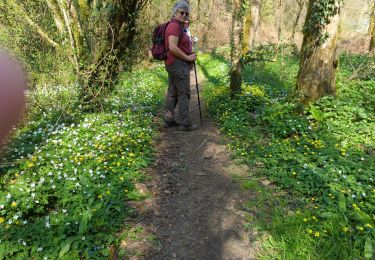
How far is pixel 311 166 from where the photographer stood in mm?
4672

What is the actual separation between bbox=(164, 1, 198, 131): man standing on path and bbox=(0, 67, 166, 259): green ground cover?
2.51ft

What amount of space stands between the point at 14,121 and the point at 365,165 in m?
5.08

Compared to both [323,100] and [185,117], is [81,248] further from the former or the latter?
[323,100]

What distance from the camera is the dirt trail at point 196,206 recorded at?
3482 mm

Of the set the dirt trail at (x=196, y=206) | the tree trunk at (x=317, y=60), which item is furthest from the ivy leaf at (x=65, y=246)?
the tree trunk at (x=317, y=60)

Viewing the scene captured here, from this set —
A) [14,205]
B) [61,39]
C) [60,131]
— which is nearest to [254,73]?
[61,39]

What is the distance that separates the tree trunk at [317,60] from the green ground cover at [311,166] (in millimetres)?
330

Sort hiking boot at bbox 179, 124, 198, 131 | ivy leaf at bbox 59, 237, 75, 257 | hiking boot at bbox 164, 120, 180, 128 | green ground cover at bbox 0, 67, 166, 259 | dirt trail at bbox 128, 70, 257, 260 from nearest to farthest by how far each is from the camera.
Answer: ivy leaf at bbox 59, 237, 75, 257 < green ground cover at bbox 0, 67, 166, 259 < dirt trail at bbox 128, 70, 257, 260 < hiking boot at bbox 179, 124, 198, 131 < hiking boot at bbox 164, 120, 180, 128

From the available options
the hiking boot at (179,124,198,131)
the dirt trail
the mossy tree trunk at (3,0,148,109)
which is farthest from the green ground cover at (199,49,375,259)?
the mossy tree trunk at (3,0,148,109)

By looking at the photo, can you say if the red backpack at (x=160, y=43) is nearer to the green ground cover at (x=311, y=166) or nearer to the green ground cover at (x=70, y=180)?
the green ground cover at (x=70, y=180)

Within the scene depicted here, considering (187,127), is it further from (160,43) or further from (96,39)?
(96,39)

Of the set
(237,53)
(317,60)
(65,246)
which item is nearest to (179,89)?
(237,53)

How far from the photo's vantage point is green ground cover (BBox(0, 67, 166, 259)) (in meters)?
3.30

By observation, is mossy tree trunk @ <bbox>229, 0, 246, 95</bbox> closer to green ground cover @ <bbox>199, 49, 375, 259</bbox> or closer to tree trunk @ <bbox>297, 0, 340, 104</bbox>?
green ground cover @ <bbox>199, 49, 375, 259</bbox>
